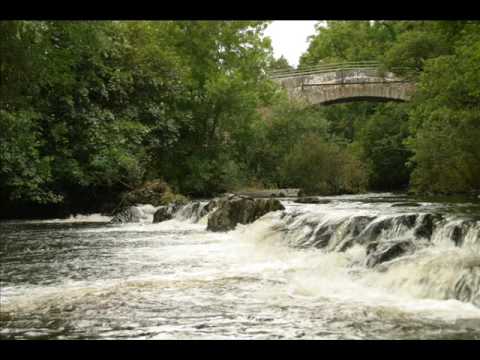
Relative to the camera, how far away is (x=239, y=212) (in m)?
17.1

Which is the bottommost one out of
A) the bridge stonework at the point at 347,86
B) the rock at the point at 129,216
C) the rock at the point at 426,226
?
the rock at the point at 129,216

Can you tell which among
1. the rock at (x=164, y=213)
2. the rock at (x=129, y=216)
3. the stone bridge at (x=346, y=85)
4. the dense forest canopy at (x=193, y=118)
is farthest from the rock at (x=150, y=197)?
the stone bridge at (x=346, y=85)

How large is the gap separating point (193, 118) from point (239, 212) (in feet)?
48.0

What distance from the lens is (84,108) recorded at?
2153 cm

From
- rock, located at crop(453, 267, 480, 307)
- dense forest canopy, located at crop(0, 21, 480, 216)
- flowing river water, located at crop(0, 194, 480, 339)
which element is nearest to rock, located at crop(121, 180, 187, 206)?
dense forest canopy, located at crop(0, 21, 480, 216)

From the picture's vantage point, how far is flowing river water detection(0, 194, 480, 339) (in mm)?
6445

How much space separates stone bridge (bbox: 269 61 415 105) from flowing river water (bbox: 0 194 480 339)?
2329 cm

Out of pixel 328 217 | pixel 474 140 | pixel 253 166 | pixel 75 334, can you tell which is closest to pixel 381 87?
pixel 253 166

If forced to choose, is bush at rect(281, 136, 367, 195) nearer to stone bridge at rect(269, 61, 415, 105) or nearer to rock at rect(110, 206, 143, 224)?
stone bridge at rect(269, 61, 415, 105)

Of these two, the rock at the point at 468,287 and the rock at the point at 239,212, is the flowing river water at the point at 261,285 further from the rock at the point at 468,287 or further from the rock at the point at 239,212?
the rock at the point at 239,212

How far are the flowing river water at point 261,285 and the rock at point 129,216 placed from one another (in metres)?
6.52

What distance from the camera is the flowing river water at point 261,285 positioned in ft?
21.1

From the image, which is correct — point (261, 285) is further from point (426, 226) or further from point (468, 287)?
point (426, 226)

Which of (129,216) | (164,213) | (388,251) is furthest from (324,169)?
(388,251)
